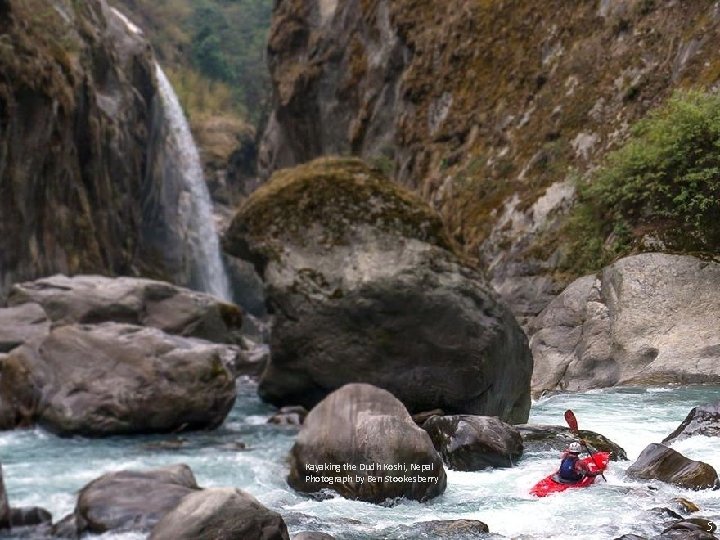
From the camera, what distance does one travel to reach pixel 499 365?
11945mm

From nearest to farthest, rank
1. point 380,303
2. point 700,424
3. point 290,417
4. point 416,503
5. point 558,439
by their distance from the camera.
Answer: point 416,503
point 700,424
point 558,439
point 380,303
point 290,417

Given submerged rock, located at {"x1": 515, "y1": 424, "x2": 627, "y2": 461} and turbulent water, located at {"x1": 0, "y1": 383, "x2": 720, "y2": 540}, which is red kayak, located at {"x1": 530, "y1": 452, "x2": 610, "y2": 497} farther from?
submerged rock, located at {"x1": 515, "y1": 424, "x2": 627, "y2": 461}

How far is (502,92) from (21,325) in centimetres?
1732

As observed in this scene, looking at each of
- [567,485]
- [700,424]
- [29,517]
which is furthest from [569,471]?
[29,517]

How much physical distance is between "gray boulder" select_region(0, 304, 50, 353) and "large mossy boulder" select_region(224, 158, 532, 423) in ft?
17.9

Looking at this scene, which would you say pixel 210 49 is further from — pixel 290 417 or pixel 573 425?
pixel 573 425

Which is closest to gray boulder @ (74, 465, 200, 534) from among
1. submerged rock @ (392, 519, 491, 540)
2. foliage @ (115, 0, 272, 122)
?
submerged rock @ (392, 519, 491, 540)

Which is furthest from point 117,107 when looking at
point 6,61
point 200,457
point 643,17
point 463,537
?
point 463,537

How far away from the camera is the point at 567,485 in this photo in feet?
26.1

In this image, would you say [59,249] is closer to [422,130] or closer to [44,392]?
[422,130]

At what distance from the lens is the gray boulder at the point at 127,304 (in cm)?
1722

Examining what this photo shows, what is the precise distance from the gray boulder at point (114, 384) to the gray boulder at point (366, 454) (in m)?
3.47

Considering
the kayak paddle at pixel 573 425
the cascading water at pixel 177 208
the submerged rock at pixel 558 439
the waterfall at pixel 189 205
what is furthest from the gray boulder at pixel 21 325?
the waterfall at pixel 189 205

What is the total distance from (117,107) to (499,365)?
2841cm
